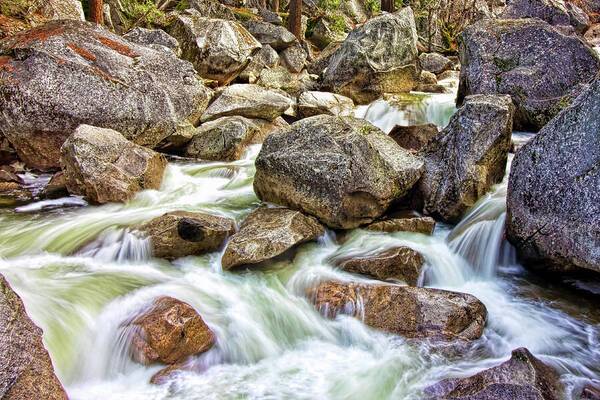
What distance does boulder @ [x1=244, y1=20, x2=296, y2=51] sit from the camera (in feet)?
64.2

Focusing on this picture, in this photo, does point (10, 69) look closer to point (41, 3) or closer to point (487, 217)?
point (41, 3)

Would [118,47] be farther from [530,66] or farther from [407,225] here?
[530,66]

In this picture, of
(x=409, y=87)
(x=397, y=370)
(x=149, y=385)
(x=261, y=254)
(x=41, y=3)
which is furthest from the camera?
(x=409, y=87)

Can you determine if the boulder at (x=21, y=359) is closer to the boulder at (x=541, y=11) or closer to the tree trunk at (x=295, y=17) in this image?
the boulder at (x=541, y=11)

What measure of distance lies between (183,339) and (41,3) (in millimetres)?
13401

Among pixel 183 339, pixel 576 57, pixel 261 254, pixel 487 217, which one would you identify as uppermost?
pixel 576 57

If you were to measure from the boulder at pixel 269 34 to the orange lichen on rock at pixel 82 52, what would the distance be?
10.2 metres

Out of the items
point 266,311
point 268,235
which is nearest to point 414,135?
point 268,235

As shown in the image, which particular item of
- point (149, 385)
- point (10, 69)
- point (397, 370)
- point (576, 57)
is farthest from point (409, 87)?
point (149, 385)

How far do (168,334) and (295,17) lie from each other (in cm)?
1944

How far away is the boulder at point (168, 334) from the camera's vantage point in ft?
15.7

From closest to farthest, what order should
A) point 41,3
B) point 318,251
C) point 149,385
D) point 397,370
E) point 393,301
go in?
point 149,385 < point 397,370 < point 393,301 < point 318,251 < point 41,3

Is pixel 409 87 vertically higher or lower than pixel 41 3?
lower

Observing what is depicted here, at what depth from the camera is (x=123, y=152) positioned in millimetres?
8664
